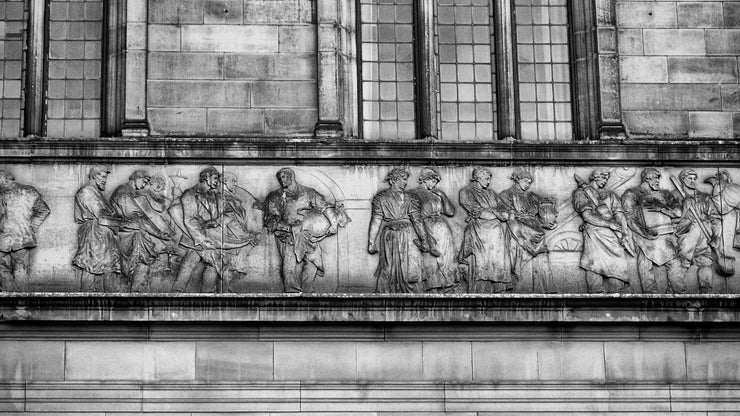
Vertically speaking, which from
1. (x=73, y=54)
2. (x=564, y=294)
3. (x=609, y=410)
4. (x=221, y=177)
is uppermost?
(x=73, y=54)

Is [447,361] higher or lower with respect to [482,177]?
lower

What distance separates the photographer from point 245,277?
19.9 metres

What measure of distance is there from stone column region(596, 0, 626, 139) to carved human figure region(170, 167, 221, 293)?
5.08 meters

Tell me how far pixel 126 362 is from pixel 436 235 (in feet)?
13.4

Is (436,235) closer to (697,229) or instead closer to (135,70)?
(697,229)

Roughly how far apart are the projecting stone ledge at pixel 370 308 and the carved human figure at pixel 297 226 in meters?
0.59

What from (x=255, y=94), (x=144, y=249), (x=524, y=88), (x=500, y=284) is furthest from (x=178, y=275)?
(x=524, y=88)

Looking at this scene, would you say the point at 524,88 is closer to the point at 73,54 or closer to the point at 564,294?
the point at 564,294

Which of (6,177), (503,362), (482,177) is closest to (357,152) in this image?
(482,177)

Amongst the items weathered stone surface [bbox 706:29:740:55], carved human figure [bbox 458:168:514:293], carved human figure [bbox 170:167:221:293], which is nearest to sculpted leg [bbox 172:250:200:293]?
carved human figure [bbox 170:167:221:293]

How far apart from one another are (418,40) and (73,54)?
4.54 m

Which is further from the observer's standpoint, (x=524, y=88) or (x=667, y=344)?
(x=524, y=88)

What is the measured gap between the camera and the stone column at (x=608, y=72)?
21.0 metres

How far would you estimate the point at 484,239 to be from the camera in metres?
20.2
